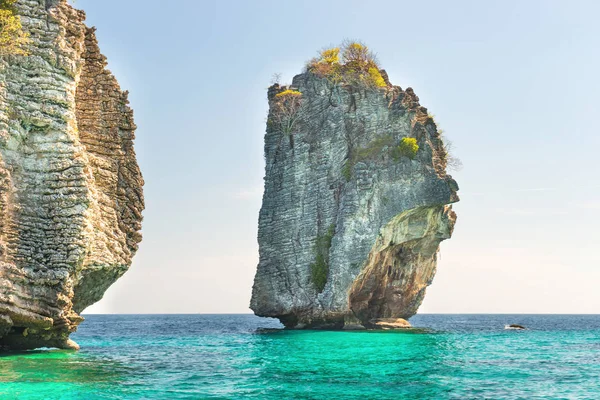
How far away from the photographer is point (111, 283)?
1062 inches

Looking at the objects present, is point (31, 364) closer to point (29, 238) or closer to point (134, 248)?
point (29, 238)

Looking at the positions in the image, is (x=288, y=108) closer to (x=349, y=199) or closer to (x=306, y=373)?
(x=349, y=199)

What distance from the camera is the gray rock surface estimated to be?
41844mm

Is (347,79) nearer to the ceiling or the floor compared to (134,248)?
nearer to the ceiling

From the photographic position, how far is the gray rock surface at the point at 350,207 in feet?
137

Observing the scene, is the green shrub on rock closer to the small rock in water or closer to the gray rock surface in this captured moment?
the gray rock surface

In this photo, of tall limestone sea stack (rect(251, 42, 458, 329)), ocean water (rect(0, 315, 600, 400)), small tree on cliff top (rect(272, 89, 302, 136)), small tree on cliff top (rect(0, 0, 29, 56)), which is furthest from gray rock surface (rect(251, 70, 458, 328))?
small tree on cliff top (rect(0, 0, 29, 56))

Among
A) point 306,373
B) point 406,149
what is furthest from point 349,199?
point 306,373

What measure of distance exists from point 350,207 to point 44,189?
23.6 metres

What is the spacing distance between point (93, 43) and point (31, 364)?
13.1m

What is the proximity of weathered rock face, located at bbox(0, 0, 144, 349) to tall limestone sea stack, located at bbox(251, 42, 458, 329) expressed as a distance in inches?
821

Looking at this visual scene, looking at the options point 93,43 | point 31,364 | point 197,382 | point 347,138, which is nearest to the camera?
point 197,382

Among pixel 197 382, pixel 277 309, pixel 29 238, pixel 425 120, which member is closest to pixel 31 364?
pixel 29 238

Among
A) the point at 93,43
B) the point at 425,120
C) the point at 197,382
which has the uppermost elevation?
the point at 425,120
